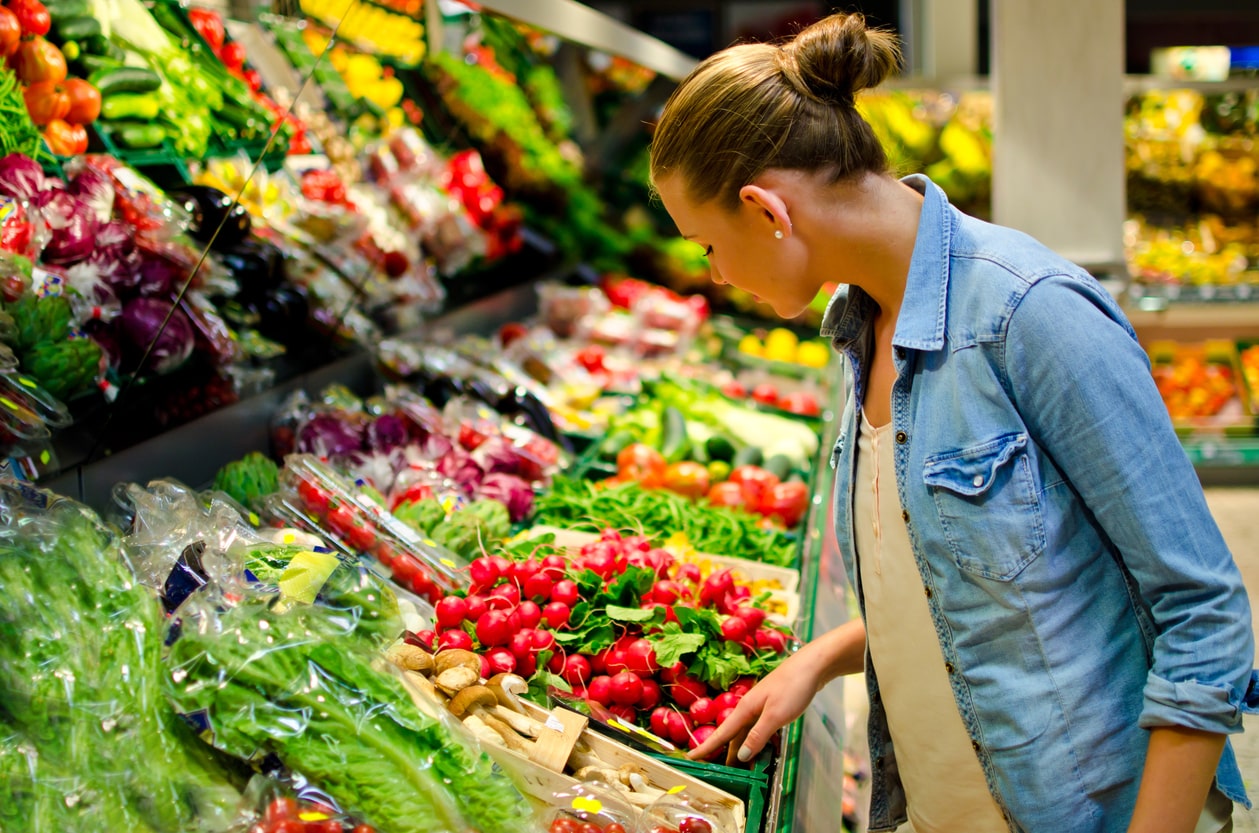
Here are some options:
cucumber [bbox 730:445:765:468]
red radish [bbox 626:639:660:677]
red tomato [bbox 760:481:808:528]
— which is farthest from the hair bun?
cucumber [bbox 730:445:765:468]

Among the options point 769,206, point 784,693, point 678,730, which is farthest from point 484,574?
point 769,206

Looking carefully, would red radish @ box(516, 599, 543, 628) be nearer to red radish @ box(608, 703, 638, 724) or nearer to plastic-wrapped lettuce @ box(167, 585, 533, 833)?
red radish @ box(608, 703, 638, 724)

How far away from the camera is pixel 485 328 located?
4867 mm

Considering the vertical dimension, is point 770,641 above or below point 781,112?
below

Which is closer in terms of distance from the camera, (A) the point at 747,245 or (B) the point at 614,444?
(A) the point at 747,245

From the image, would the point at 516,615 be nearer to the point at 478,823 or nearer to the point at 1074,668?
the point at 478,823

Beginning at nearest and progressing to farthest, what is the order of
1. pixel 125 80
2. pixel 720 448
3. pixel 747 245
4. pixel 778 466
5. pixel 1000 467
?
pixel 1000 467, pixel 747 245, pixel 125 80, pixel 778 466, pixel 720 448

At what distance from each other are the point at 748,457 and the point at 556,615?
1.84m

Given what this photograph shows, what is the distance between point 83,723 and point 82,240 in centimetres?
134

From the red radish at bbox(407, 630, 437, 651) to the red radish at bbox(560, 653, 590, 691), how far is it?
0.87 feet

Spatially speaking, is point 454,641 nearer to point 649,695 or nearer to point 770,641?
point 649,695

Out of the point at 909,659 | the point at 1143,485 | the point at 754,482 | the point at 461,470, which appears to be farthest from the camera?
the point at 754,482

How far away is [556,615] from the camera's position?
2.09 m

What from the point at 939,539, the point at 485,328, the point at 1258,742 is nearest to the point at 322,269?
the point at 485,328
